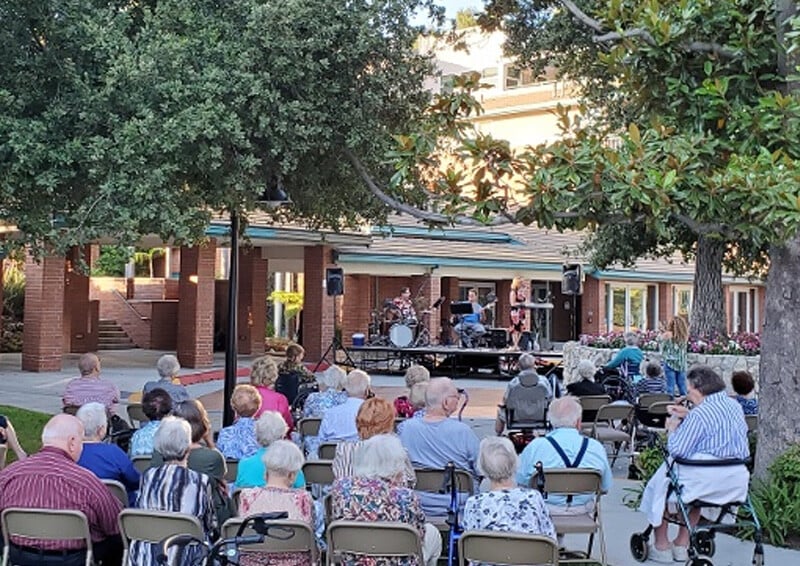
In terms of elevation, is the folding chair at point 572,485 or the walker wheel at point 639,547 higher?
the folding chair at point 572,485

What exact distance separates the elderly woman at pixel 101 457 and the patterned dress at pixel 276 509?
1189mm

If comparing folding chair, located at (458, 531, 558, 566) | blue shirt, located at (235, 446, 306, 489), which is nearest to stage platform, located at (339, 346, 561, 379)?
blue shirt, located at (235, 446, 306, 489)

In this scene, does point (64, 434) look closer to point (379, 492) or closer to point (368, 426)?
point (379, 492)

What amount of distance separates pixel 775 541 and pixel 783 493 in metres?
0.37

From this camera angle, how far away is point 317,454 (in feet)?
25.0

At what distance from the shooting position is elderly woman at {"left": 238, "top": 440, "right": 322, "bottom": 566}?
16.3 feet

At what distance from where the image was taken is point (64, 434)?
505cm

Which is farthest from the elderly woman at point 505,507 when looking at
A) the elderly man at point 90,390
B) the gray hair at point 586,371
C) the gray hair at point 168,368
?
the gray hair at point 586,371

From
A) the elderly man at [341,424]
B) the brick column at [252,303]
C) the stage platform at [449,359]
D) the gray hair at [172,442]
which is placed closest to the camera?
the gray hair at [172,442]

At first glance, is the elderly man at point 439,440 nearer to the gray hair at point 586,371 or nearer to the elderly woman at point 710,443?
the elderly woman at point 710,443

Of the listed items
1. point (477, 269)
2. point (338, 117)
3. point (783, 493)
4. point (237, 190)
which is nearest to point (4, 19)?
point (237, 190)

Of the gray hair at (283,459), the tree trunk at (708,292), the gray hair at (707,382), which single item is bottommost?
the gray hair at (283,459)

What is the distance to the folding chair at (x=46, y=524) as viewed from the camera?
4.77m

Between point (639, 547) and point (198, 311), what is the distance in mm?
16755
